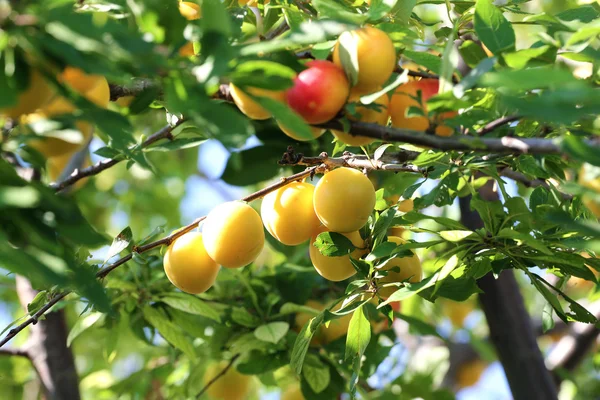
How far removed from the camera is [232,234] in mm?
Answer: 1060

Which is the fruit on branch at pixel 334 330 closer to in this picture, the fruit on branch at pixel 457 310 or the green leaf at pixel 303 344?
the green leaf at pixel 303 344

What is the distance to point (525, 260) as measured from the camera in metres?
1.09

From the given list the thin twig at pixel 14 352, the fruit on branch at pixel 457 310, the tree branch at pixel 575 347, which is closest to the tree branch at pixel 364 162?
the thin twig at pixel 14 352

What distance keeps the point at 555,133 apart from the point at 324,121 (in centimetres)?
40

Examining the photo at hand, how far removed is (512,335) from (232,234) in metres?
1.05

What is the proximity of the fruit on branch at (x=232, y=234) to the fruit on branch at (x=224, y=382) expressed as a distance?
0.66 meters

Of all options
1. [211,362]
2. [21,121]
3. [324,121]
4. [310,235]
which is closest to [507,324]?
[211,362]

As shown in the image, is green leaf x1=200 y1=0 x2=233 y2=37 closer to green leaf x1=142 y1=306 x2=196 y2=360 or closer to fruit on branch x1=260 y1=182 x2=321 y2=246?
fruit on branch x1=260 y1=182 x2=321 y2=246

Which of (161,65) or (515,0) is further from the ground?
(161,65)

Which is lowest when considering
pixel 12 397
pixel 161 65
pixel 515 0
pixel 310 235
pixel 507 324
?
pixel 12 397

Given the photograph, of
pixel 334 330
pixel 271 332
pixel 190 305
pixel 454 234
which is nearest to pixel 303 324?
pixel 334 330

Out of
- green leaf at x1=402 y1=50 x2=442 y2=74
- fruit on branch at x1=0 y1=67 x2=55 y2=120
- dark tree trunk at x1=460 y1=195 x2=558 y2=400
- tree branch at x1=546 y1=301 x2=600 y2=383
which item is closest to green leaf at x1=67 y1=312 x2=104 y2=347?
fruit on branch at x1=0 y1=67 x2=55 y2=120

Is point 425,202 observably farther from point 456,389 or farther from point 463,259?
point 456,389

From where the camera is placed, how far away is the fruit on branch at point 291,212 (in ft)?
3.57
